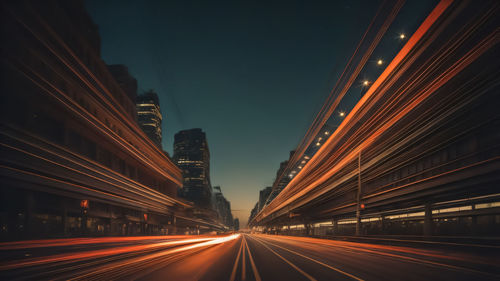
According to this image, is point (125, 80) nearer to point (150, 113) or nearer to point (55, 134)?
point (55, 134)

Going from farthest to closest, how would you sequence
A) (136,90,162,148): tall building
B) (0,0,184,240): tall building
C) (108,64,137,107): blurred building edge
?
(136,90,162,148): tall building < (108,64,137,107): blurred building edge < (0,0,184,240): tall building

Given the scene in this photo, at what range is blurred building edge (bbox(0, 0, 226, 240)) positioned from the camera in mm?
20016

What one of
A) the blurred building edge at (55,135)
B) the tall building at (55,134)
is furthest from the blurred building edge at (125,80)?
the tall building at (55,134)

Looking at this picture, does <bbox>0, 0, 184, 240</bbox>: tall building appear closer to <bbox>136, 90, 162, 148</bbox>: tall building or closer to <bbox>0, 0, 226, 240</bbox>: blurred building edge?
<bbox>0, 0, 226, 240</bbox>: blurred building edge

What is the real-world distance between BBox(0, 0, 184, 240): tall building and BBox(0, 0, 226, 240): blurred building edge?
0.08 meters

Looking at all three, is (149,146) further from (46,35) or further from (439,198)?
(439,198)

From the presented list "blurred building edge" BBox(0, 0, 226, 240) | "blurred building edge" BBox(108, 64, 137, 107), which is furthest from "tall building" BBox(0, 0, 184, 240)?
"blurred building edge" BBox(108, 64, 137, 107)

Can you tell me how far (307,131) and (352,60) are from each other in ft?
70.9

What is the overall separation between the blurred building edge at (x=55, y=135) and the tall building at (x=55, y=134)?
0.08 m

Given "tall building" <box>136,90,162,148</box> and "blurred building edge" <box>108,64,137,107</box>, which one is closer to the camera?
"blurred building edge" <box>108,64,137,107</box>

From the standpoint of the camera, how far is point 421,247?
55.3 ft

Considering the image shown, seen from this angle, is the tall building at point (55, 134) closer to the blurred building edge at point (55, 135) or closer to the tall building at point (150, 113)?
the blurred building edge at point (55, 135)

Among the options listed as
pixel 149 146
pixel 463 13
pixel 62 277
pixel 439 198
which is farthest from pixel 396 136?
pixel 149 146

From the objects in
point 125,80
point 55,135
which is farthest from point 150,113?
point 55,135
